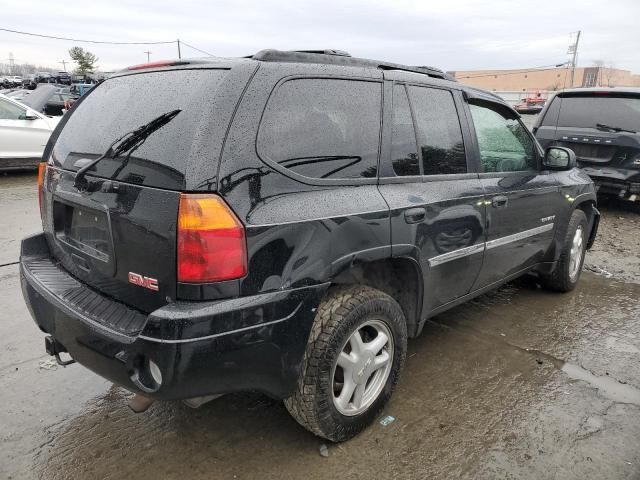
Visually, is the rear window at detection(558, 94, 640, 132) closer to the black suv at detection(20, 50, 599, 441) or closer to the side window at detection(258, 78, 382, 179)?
the black suv at detection(20, 50, 599, 441)

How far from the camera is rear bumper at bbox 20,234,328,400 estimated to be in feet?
6.18

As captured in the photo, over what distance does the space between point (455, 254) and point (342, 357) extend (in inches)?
40.3

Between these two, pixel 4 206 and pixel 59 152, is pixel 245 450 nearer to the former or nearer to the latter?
pixel 59 152

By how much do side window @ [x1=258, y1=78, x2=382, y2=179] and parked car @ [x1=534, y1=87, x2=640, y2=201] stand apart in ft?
17.8

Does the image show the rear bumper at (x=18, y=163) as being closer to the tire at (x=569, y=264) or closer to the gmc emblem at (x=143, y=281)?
the gmc emblem at (x=143, y=281)

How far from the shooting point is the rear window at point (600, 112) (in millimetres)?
6902

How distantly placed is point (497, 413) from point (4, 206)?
7.31 m

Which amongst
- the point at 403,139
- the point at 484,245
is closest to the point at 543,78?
the point at 484,245

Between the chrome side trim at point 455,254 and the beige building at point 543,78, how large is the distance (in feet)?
241

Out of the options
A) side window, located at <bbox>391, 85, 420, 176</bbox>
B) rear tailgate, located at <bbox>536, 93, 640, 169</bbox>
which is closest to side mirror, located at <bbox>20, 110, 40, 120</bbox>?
rear tailgate, located at <bbox>536, 93, 640, 169</bbox>

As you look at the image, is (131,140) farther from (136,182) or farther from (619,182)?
(619,182)

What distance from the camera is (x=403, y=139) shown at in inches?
106

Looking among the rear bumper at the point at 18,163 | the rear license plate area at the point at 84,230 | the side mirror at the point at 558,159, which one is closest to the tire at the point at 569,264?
the side mirror at the point at 558,159

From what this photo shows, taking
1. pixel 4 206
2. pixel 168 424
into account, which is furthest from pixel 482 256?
pixel 4 206
